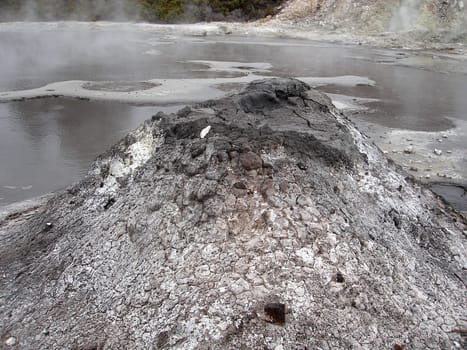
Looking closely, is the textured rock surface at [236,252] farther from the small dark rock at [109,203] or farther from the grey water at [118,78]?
the grey water at [118,78]

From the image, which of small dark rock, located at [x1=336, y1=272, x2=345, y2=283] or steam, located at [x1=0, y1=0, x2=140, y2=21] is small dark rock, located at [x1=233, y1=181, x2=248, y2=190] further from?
steam, located at [x1=0, y1=0, x2=140, y2=21]

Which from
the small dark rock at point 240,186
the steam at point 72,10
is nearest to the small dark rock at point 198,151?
the small dark rock at point 240,186

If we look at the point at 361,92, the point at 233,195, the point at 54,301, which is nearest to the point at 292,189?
the point at 233,195

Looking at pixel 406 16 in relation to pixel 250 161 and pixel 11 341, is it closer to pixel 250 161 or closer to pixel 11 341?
pixel 250 161

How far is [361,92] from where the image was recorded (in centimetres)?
1166

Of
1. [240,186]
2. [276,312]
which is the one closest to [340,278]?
[276,312]

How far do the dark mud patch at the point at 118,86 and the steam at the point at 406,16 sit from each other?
14.4 meters

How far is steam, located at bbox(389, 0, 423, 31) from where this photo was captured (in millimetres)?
22141

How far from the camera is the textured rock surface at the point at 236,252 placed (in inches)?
106

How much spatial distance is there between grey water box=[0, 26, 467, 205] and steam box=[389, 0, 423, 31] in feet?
12.3

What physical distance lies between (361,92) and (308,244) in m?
9.37

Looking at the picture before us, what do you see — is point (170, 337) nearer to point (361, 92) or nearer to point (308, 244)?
point (308, 244)

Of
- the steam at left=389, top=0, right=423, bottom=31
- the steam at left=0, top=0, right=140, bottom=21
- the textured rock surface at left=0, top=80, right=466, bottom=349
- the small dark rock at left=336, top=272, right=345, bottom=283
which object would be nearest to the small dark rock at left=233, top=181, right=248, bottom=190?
the textured rock surface at left=0, top=80, right=466, bottom=349

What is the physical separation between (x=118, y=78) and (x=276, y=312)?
427 inches
